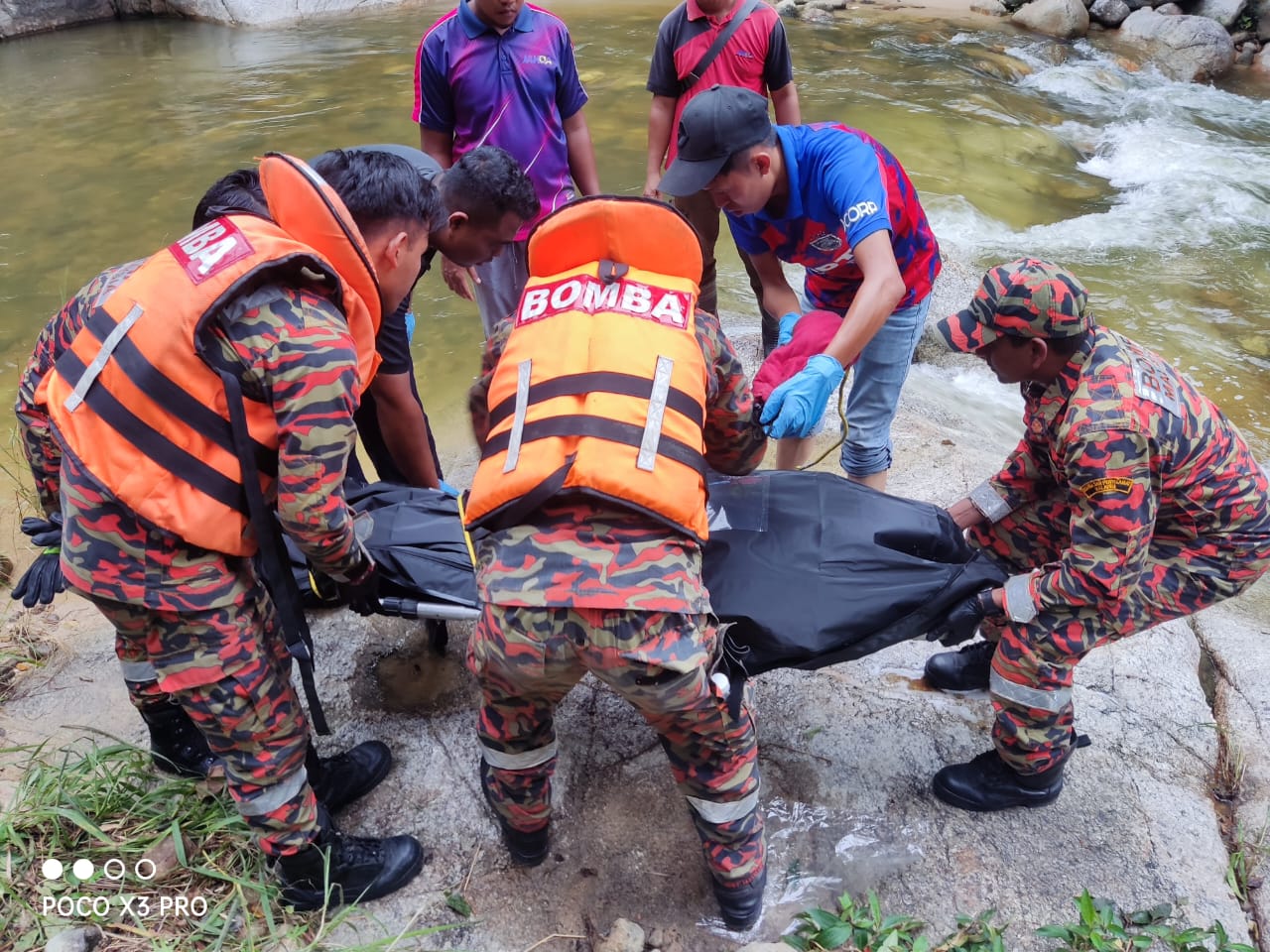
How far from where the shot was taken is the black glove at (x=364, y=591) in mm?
2254

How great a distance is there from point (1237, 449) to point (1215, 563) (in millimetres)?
313

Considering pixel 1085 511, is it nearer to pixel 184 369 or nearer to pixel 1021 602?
pixel 1021 602

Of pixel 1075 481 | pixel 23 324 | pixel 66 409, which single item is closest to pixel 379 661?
pixel 66 409

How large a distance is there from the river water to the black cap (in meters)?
2.54

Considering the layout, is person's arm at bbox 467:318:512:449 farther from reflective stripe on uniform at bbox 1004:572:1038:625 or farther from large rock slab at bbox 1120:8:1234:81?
large rock slab at bbox 1120:8:1234:81

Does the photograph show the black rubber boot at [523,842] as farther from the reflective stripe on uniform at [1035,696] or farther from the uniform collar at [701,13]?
the uniform collar at [701,13]

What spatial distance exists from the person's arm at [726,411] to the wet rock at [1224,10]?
569 inches

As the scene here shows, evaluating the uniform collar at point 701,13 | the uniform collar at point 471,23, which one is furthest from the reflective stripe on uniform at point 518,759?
the uniform collar at point 701,13

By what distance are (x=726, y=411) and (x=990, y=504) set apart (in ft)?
3.46

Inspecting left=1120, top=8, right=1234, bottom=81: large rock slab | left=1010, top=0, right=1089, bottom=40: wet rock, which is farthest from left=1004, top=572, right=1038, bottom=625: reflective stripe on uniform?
left=1010, top=0, right=1089, bottom=40: wet rock

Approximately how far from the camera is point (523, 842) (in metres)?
2.38

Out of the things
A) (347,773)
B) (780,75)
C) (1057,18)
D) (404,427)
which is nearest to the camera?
(347,773)

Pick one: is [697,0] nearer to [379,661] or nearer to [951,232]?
[379,661]

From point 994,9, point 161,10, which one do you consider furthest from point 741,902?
point 161,10
